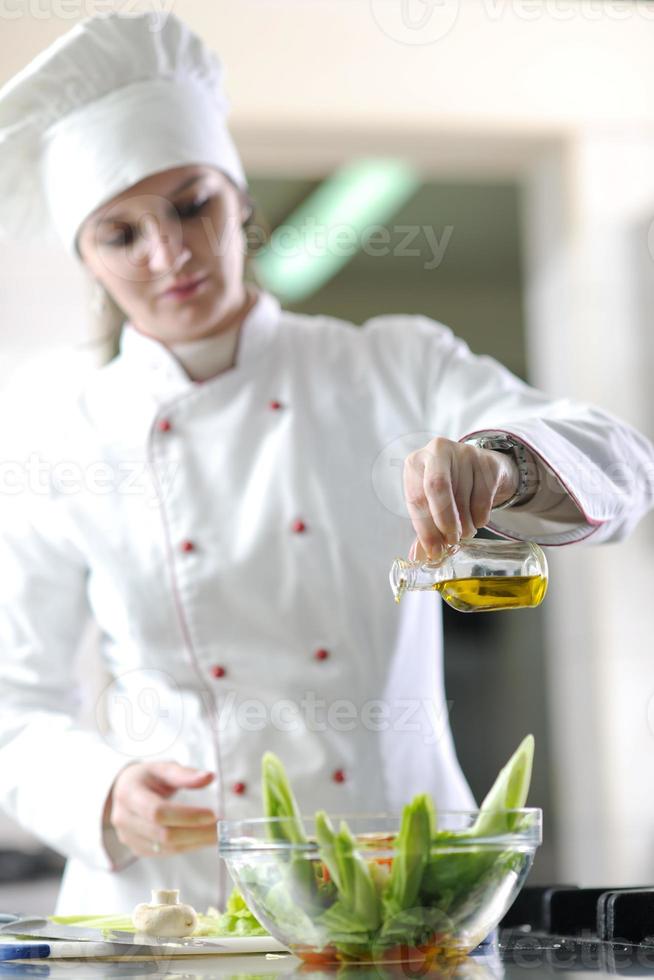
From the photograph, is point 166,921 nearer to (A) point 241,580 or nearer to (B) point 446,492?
(B) point 446,492

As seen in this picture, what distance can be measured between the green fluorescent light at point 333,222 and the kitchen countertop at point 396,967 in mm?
2577

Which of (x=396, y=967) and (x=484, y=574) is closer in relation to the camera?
(x=396, y=967)

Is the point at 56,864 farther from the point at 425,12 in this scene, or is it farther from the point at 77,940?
the point at 425,12

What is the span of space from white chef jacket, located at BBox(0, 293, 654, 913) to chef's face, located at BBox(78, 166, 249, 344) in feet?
0.15

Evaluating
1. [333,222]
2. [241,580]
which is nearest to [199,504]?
[241,580]

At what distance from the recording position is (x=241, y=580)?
4.29 feet

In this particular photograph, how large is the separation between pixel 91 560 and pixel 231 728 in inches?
9.6

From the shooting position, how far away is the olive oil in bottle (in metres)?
0.77

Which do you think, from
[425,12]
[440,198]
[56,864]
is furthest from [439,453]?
[440,198]

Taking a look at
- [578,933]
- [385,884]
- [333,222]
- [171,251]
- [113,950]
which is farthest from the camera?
[333,222]

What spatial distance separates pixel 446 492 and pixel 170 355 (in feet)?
2.10

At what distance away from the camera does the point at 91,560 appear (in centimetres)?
134

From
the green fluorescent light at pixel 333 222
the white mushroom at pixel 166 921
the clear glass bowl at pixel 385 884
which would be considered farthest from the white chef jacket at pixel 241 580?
the green fluorescent light at pixel 333 222

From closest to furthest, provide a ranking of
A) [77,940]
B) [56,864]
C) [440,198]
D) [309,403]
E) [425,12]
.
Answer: [77,940] → [309,403] → [56,864] → [425,12] → [440,198]
